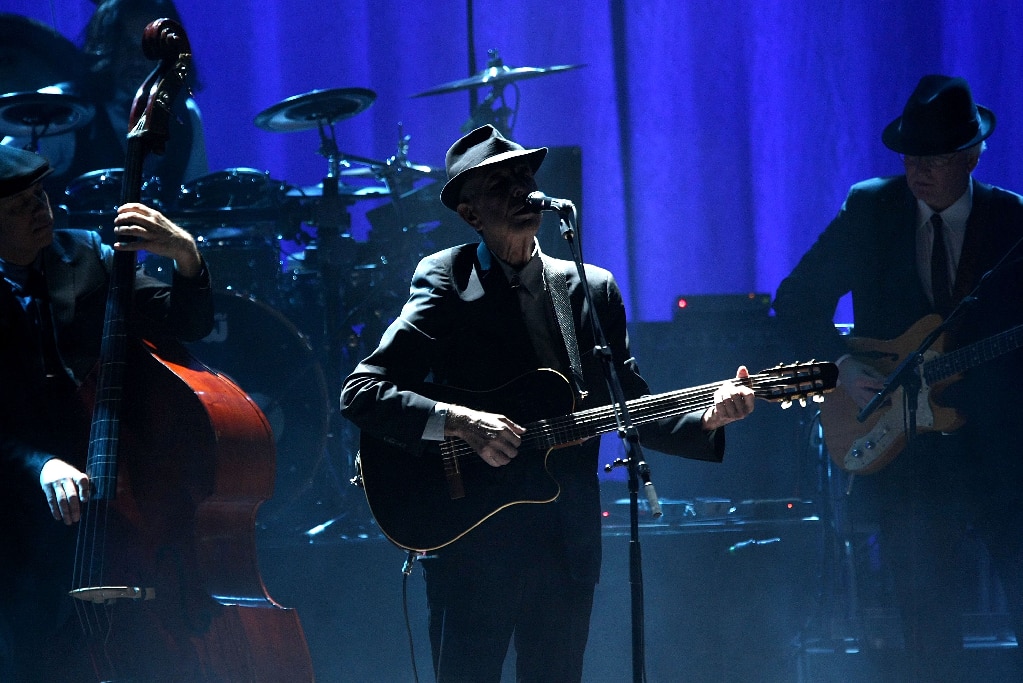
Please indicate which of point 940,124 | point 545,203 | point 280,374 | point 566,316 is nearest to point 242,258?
point 280,374

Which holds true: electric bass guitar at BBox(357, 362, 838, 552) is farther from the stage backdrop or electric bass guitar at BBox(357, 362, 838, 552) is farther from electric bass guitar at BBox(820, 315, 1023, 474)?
the stage backdrop

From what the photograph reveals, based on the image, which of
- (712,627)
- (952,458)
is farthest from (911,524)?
(712,627)

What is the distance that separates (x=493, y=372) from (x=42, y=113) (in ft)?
12.2

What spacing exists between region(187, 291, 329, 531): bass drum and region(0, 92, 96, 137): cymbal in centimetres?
→ 121

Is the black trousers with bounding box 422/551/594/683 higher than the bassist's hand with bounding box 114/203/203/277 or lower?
lower

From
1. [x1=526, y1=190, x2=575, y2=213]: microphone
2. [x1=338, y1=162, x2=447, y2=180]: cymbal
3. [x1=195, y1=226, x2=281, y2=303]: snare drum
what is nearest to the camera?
[x1=526, y1=190, x2=575, y2=213]: microphone

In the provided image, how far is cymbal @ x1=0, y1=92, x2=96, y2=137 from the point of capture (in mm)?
5223

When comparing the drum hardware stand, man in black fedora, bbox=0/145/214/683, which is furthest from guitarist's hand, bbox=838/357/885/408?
man in black fedora, bbox=0/145/214/683

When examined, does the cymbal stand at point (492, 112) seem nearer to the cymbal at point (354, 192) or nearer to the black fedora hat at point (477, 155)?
the cymbal at point (354, 192)

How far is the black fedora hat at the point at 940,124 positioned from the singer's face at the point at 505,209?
6.16ft

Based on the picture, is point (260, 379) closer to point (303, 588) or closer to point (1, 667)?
point (303, 588)

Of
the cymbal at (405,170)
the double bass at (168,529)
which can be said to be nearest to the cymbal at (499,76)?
the cymbal at (405,170)

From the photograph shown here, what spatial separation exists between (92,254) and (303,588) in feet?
6.96

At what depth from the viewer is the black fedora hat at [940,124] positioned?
4051 millimetres
